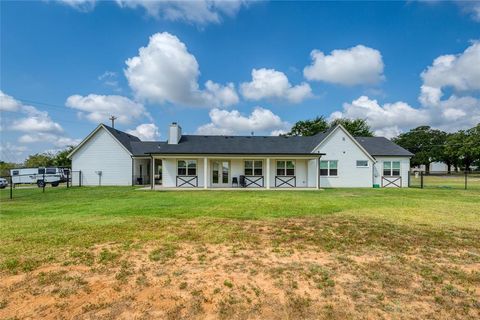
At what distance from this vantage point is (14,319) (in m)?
3.03

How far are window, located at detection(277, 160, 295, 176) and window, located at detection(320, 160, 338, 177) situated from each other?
8.78 feet

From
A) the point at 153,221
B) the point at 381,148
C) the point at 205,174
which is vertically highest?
the point at 381,148

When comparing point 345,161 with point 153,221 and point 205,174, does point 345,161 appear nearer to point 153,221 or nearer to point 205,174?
point 205,174

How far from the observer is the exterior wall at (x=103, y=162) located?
80.8 ft

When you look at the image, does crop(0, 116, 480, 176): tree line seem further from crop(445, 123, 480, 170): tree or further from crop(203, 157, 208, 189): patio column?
crop(203, 157, 208, 189): patio column

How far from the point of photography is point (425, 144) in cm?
6675

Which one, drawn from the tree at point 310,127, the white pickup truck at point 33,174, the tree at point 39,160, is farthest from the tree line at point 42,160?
the tree at point 310,127

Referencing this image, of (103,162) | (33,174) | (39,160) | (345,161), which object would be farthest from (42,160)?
(345,161)

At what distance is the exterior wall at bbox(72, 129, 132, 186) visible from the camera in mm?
24641

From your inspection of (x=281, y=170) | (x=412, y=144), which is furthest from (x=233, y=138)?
(x=412, y=144)

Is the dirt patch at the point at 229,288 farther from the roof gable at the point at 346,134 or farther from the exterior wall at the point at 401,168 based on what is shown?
the exterior wall at the point at 401,168

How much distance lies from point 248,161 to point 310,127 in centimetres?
3173

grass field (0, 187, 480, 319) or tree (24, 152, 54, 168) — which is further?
tree (24, 152, 54, 168)

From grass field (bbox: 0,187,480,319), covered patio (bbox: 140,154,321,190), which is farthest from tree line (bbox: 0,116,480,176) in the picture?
grass field (bbox: 0,187,480,319)
